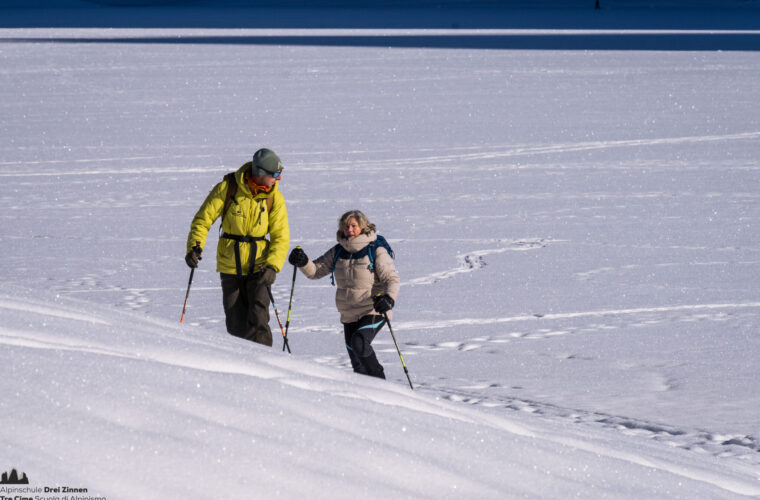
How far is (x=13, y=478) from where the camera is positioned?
231 cm

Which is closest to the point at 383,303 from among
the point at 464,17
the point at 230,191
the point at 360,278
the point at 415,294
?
the point at 360,278

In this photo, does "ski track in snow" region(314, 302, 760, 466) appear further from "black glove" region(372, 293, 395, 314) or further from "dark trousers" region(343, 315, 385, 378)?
"black glove" region(372, 293, 395, 314)

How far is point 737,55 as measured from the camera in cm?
3559

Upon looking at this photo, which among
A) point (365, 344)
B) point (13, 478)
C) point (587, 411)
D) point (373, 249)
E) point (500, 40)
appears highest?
point (500, 40)

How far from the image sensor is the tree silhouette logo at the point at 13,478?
2303 millimetres

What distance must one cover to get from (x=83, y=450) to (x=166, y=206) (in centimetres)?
1015

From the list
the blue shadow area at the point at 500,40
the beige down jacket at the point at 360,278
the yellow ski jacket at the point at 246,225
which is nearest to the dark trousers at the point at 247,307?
the yellow ski jacket at the point at 246,225

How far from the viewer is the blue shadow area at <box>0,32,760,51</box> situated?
40656mm

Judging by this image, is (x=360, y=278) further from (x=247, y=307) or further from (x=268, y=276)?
(x=247, y=307)

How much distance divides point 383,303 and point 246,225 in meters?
0.87

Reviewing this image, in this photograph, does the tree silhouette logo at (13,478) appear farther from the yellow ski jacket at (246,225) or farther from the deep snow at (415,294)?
the yellow ski jacket at (246,225)

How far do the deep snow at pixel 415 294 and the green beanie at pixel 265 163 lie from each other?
0.84 meters

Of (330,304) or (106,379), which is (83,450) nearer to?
(106,379)

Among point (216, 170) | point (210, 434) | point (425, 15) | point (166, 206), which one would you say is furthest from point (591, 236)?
point (425, 15)
